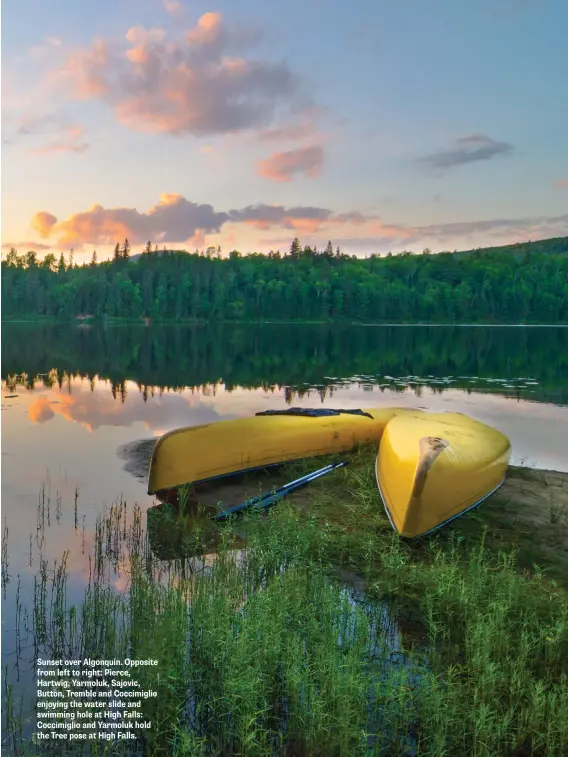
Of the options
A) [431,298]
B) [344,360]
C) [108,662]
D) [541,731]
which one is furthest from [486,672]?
[431,298]

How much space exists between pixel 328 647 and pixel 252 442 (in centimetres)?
564

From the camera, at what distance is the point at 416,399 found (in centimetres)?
2103

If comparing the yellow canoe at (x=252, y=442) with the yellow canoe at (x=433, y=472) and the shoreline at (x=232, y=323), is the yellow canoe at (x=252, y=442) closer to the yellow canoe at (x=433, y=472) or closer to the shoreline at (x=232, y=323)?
the yellow canoe at (x=433, y=472)

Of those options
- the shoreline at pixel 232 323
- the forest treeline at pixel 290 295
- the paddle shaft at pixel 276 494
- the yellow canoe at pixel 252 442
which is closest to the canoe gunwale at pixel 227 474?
the yellow canoe at pixel 252 442

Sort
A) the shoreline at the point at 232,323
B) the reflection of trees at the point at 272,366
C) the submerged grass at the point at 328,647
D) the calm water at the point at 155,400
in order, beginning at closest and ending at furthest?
the submerged grass at the point at 328,647
the calm water at the point at 155,400
the reflection of trees at the point at 272,366
the shoreline at the point at 232,323

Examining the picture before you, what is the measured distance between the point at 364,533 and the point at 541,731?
12.1 feet

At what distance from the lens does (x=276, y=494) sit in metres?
9.16

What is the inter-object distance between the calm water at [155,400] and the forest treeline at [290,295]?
65.6 metres

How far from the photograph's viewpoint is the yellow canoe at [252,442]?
31.1 ft

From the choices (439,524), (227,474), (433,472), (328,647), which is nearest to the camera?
(328,647)

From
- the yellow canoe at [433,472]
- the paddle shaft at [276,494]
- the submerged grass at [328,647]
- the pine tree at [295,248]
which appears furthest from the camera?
the pine tree at [295,248]

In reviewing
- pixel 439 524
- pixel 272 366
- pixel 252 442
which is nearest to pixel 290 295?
pixel 272 366

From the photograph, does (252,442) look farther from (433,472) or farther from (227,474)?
(433,472)

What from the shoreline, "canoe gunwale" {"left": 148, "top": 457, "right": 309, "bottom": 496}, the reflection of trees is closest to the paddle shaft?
"canoe gunwale" {"left": 148, "top": 457, "right": 309, "bottom": 496}
